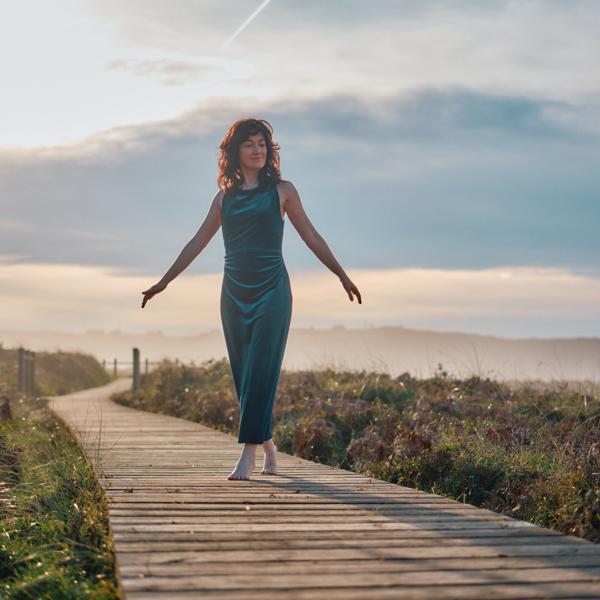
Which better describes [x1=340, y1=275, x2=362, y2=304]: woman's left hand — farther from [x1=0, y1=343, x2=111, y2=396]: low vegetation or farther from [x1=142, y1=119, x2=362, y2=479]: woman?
[x1=0, y1=343, x2=111, y2=396]: low vegetation

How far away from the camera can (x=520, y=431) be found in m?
9.09

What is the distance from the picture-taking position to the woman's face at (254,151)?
6.30 metres

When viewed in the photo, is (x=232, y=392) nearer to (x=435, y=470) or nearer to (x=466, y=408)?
(x=466, y=408)

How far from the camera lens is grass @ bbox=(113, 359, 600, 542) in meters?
6.15

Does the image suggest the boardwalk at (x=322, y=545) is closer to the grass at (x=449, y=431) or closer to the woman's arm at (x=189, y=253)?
the grass at (x=449, y=431)

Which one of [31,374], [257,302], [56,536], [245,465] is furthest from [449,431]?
[31,374]

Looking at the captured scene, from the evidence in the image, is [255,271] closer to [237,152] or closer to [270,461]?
[237,152]

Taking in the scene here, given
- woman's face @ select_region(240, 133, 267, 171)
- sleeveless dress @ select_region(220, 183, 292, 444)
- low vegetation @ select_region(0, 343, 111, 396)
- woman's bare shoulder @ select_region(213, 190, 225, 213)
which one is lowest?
low vegetation @ select_region(0, 343, 111, 396)

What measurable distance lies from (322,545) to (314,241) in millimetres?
2989

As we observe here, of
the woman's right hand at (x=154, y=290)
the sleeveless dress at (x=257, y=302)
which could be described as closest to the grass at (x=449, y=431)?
the sleeveless dress at (x=257, y=302)

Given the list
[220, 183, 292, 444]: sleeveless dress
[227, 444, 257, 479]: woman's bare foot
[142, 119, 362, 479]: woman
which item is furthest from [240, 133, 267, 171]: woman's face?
[227, 444, 257, 479]: woman's bare foot

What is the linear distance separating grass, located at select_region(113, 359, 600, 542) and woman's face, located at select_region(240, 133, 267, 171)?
291cm

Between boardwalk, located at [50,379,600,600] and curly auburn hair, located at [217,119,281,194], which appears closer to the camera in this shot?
boardwalk, located at [50,379,600,600]

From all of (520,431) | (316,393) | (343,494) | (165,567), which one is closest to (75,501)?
(343,494)
